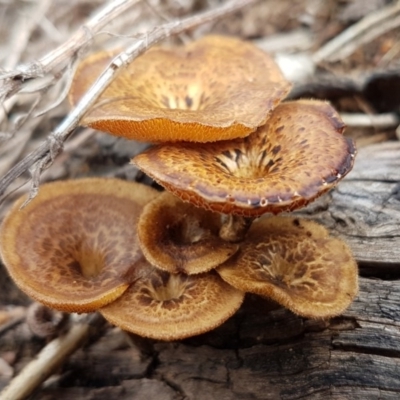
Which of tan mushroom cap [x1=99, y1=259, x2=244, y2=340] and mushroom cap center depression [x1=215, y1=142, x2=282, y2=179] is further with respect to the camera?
mushroom cap center depression [x1=215, y1=142, x2=282, y2=179]

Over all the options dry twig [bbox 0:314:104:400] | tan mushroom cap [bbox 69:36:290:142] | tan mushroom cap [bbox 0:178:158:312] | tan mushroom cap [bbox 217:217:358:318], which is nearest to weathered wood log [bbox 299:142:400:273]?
tan mushroom cap [bbox 217:217:358:318]

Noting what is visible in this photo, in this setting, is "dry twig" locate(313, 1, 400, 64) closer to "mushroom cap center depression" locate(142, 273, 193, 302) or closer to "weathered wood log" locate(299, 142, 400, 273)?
"weathered wood log" locate(299, 142, 400, 273)

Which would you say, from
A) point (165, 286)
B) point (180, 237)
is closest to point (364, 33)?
point (180, 237)

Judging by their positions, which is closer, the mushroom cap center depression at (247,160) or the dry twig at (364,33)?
the mushroom cap center depression at (247,160)

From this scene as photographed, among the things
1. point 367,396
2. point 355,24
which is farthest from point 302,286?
point 355,24

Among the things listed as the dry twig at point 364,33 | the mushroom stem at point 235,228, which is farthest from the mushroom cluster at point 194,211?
the dry twig at point 364,33

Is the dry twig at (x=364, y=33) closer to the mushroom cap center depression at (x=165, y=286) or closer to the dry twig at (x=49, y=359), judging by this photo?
the mushroom cap center depression at (x=165, y=286)
